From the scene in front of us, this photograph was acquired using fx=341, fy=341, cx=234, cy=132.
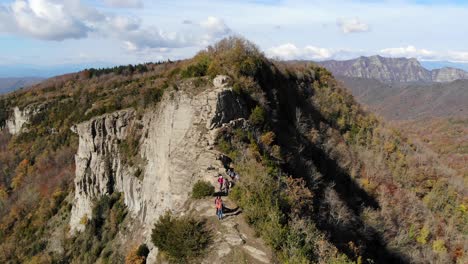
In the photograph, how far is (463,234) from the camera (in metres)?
41.4

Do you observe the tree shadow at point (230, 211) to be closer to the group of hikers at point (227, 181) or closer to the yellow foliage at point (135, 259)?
the group of hikers at point (227, 181)

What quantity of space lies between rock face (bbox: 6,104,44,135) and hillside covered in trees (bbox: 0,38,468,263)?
1973 inches

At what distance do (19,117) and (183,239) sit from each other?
122 metres

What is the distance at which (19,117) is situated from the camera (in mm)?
115562

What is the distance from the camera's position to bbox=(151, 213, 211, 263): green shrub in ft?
53.6

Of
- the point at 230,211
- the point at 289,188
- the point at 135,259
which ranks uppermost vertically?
the point at 289,188

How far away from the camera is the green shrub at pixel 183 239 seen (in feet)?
53.6

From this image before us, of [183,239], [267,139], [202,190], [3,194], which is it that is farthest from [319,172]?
[3,194]

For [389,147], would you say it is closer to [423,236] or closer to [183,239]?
[423,236]

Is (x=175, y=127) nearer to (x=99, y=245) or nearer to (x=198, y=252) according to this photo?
(x=198, y=252)

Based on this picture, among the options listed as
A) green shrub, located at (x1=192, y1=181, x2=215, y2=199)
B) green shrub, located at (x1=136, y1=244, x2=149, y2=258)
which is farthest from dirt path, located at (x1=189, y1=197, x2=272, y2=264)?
green shrub, located at (x1=136, y1=244, x2=149, y2=258)

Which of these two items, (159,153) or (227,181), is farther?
(159,153)

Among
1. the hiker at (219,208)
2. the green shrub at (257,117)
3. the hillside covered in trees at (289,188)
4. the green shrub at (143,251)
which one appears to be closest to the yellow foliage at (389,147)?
the hillside covered in trees at (289,188)

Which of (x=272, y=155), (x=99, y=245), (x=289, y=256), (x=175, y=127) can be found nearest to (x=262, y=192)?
(x=289, y=256)
